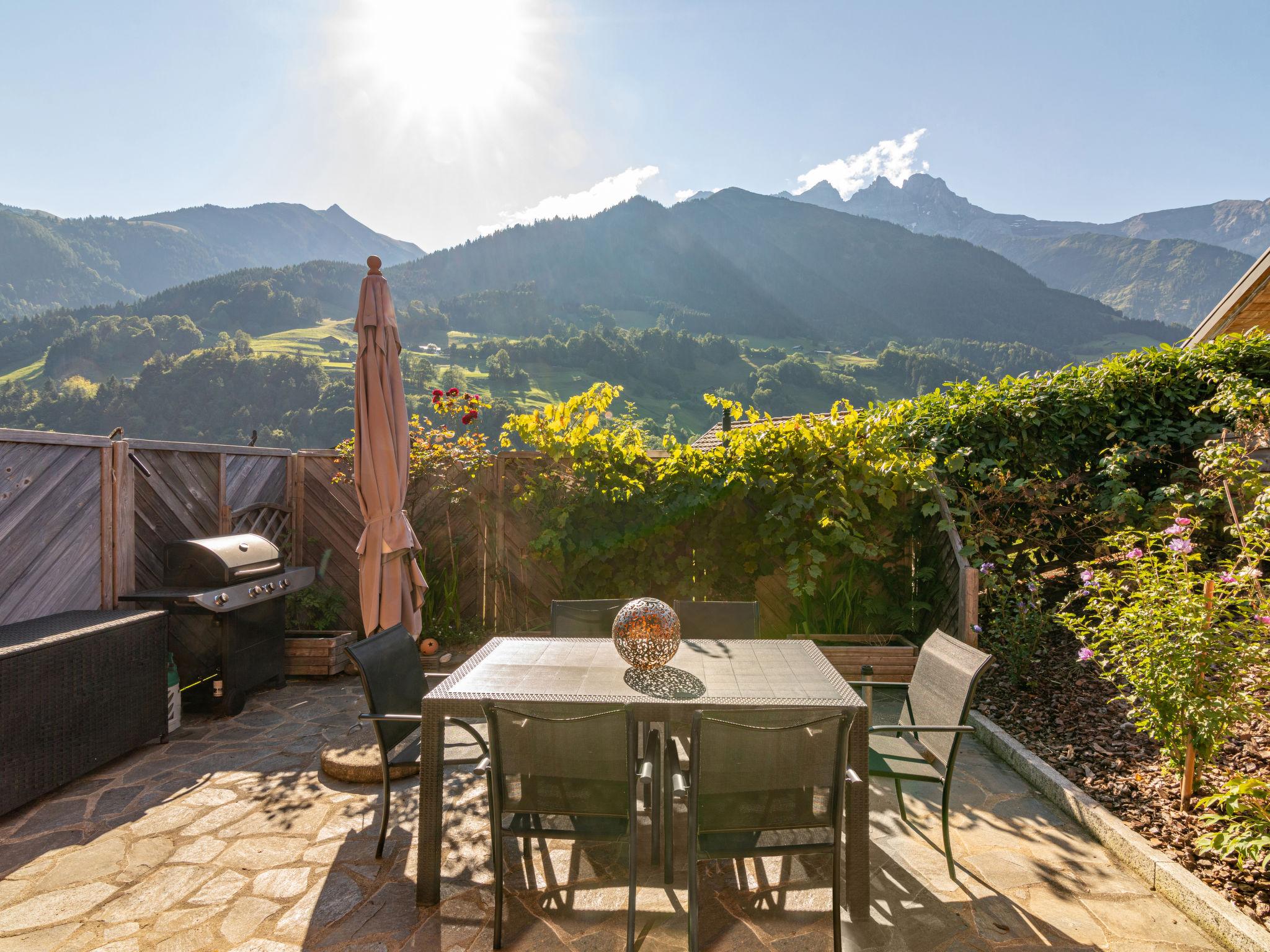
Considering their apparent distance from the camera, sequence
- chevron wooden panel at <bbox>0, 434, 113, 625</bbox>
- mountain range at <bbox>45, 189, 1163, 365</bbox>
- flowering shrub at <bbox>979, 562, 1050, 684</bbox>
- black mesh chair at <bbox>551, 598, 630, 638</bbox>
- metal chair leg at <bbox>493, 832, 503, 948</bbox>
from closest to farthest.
Result: 1. metal chair leg at <bbox>493, 832, 503, 948</bbox>
2. black mesh chair at <bbox>551, 598, 630, 638</bbox>
3. chevron wooden panel at <bbox>0, 434, 113, 625</bbox>
4. flowering shrub at <bbox>979, 562, 1050, 684</bbox>
5. mountain range at <bbox>45, 189, 1163, 365</bbox>

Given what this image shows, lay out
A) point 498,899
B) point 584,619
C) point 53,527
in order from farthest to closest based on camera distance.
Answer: point 53,527
point 584,619
point 498,899

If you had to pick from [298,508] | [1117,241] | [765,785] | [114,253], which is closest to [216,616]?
[298,508]

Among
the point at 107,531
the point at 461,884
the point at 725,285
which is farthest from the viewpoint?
the point at 725,285

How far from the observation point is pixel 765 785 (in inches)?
75.5

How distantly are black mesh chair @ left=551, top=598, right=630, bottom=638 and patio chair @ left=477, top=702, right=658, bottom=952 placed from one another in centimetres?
124

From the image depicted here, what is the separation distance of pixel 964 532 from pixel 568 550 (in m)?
2.96

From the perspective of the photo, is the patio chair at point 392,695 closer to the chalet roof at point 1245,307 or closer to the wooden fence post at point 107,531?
the wooden fence post at point 107,531

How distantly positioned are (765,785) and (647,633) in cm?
71

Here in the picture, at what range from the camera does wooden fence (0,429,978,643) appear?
360 cm

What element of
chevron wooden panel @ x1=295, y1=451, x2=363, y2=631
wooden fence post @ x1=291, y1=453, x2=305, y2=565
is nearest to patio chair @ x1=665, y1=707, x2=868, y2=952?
chevron wooden panel @ x1=295, y1=451, x2=363, y2=631

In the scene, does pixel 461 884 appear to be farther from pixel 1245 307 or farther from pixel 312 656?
pixel 1245 307

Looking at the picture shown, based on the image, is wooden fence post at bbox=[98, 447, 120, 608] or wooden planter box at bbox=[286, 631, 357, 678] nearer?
wooden fence post at bbox=[98, 447, 120, 608]

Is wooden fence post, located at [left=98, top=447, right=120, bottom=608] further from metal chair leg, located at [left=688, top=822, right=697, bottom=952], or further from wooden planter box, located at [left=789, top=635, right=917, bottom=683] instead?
wooden planter box, located at [left=789, top=635, right=917, bottom=683]

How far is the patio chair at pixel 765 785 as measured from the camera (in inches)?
73.7
